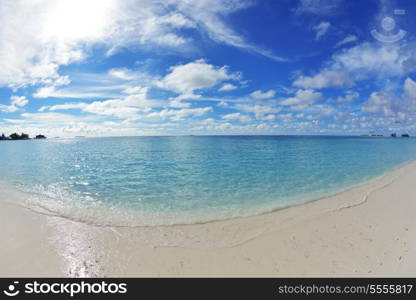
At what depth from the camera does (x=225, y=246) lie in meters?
7.09

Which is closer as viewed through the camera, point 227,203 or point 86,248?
point 86,248

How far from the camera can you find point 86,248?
676cm

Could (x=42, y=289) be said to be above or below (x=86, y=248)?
below

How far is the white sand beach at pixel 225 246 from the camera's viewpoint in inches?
225

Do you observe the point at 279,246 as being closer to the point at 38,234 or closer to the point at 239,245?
the point at 239,245

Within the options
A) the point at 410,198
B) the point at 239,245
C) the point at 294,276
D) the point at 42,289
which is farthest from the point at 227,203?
the point at 410,198

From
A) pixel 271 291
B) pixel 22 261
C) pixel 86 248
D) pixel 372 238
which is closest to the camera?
pixel 271 291

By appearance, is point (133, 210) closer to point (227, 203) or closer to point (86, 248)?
point (86, 248)

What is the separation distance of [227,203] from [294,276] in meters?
6.44

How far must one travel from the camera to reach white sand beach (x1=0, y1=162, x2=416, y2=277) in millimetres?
5703

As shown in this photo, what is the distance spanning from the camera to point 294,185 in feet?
52.3

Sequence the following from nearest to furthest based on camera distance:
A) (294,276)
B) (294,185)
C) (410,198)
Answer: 1. (294,276)
2. (410,198)
3. (294,185)

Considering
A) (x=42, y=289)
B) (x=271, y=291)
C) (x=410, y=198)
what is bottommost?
(x=271, y=291)

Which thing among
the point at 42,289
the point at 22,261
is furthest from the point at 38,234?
the point at 42,289
